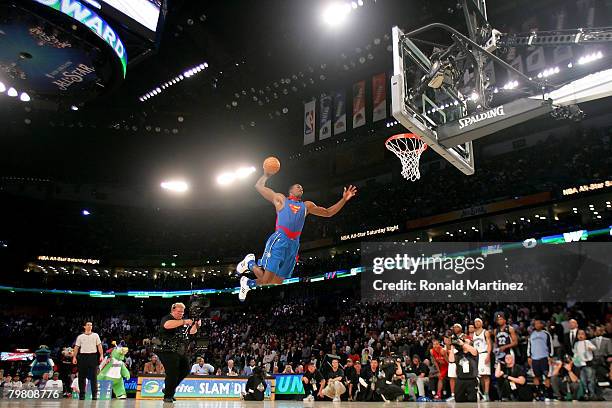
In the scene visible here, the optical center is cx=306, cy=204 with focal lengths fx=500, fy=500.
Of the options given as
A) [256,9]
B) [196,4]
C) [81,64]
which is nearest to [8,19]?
[81,64]

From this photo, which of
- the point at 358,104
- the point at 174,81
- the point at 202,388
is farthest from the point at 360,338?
the point at 174,81

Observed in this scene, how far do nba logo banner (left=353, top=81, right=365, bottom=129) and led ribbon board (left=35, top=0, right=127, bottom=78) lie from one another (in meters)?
7.75

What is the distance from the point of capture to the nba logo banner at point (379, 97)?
50.5ft

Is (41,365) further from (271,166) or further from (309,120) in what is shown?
(271,166)

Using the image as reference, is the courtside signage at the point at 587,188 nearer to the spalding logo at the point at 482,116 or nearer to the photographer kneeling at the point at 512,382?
the photographer kneeling at the point at 512,382

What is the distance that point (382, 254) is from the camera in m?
24.4

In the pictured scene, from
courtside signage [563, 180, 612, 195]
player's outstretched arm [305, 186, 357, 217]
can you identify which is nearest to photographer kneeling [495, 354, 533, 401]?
player's outstretched arm [305, 186, 357, 217]

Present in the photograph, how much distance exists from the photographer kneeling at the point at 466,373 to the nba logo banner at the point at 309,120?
32.8 feet

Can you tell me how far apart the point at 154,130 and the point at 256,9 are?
9.37 meters

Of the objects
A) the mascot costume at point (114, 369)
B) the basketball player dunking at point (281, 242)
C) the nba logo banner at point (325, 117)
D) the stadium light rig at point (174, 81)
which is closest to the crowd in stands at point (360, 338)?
the mascot costume at point (114, 369)

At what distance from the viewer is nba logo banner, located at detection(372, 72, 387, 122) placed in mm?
15398

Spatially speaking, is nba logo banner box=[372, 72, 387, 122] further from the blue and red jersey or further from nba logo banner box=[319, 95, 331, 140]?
the blue and red jersey

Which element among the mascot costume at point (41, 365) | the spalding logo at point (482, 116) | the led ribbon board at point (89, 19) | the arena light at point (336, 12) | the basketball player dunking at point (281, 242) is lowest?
the mascot costume at point (41, 365)

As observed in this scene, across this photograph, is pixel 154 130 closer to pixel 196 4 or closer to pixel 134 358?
pixel 196 4
